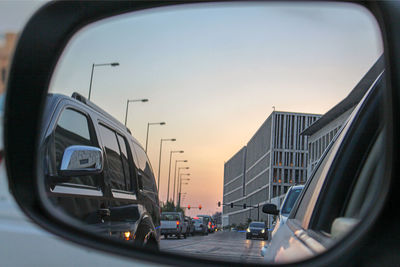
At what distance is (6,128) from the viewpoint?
1.89 metres

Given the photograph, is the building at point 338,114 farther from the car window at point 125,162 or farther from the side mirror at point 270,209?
the side mirror at point 270,209

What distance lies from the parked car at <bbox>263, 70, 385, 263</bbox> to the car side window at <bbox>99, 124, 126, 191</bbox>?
1.42 metres

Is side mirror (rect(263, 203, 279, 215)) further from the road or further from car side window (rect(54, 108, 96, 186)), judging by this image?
car side window (rect(54, 108, 96, 186))

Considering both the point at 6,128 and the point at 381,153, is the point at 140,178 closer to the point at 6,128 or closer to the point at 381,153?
the point at 6,128

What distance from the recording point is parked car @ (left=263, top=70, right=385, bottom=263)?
150 cm

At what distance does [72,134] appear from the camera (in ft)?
8.89

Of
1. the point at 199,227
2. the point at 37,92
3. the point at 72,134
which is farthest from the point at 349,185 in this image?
the point at 199,227

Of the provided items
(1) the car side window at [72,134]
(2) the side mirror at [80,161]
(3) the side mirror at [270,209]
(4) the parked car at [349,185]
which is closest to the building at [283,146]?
(4) the parked car at [349,185]

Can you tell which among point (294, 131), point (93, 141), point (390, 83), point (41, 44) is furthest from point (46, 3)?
point (294, 131)

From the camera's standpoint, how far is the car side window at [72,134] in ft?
8.30

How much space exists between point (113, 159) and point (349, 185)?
179 cm

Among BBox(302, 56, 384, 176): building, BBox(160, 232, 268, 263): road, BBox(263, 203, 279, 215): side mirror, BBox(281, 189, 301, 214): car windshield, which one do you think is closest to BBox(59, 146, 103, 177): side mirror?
BBox(160, 232, 268, 263): road

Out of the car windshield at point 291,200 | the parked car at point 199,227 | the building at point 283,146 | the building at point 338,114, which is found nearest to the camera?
the building at point 338,114

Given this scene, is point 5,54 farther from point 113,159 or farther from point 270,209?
point 270,209
